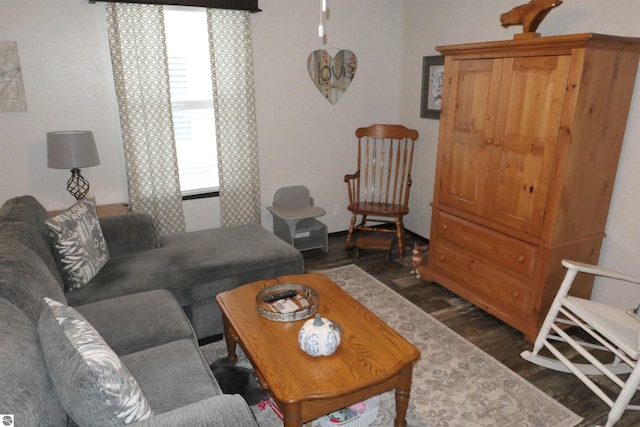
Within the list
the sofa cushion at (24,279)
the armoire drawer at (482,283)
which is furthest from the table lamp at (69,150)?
the armoire drawer at (482,283)

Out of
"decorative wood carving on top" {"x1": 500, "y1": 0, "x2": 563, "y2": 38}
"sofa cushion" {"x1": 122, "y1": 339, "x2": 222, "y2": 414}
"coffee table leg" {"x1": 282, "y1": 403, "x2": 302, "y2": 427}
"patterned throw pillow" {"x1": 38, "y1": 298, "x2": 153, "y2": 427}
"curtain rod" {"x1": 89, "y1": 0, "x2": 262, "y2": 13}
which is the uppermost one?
"curtain rod" {"x1": 89, "y1": 0, "x2": 262, "y2": 13}

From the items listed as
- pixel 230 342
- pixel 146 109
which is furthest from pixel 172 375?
pixel 146 109

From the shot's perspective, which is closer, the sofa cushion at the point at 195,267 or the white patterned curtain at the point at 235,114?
the sofa cushion at the point at 195,267

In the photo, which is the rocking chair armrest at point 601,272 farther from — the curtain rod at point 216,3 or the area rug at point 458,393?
the curtain rod at point 216,3

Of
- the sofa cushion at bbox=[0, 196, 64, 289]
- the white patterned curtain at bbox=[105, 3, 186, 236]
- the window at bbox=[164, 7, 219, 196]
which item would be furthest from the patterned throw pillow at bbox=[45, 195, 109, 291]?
the window at bbox=[164, 7, 219, 196]

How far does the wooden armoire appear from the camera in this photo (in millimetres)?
2268

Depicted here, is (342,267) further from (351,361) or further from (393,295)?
(351,361)

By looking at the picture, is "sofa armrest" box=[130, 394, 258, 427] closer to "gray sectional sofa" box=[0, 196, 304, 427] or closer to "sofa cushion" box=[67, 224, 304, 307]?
"gray sectional sofa" box=[0, 196, 304, 427]

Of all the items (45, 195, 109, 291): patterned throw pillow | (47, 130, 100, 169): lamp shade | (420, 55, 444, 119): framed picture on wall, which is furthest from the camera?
(420, 55, 444, 119): framed picture on wall

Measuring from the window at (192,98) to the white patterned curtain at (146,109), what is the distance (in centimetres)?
16

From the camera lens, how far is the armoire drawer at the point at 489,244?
8.45ft

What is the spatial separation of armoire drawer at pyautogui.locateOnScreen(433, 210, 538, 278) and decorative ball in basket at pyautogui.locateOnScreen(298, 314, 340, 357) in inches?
57.4

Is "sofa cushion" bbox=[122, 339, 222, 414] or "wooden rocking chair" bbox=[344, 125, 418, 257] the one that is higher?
"wooden rocking chair" bbox=[344, 125, 418, 257]

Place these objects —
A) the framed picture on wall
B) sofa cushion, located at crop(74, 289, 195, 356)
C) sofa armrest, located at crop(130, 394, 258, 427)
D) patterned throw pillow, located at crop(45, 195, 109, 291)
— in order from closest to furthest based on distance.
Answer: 1. sofa armrest, located at crop(130, 394, 258, 427)
2. sofa cushion, located at crop(74, 289, 195, 356)
3. patterned throw pillow, located at crop(45, 195, 109, 291)
4. the framed picture on wall
